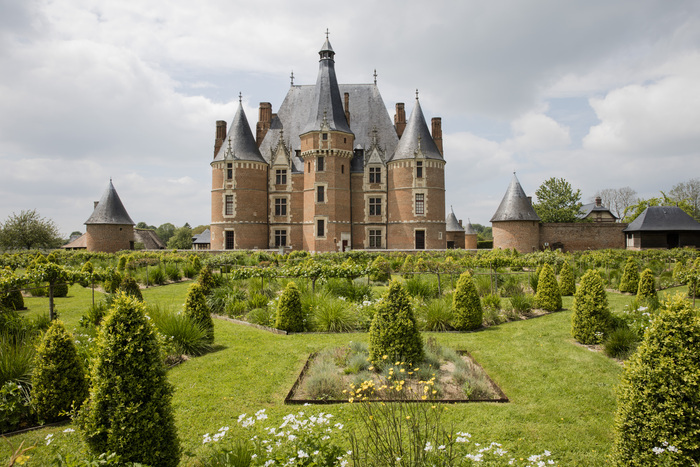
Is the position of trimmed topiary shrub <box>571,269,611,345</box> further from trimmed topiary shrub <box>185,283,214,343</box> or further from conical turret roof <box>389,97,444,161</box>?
conical turret roof <box>389,97,444,161</box>

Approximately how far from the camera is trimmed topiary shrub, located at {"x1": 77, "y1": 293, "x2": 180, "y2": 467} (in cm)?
407

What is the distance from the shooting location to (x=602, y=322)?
9.18m

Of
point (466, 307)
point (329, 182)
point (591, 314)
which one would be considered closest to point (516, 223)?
point (329, 182)

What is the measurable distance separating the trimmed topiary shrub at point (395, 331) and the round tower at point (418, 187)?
83.7ft

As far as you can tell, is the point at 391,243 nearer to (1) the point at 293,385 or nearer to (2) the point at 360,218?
(2) the point at 360,218

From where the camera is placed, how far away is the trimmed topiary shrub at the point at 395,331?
7.42 metres

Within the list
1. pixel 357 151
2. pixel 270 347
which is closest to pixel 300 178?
pixel 357 151

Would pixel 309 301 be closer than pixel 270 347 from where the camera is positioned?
No

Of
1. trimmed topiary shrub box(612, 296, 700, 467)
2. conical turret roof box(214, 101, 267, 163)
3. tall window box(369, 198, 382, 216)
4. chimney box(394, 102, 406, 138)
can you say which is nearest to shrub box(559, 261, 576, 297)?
trimmed topiary shrub box(612, 296, 700, 467)

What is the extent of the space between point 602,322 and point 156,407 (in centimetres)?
900

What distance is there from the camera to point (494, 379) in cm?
738

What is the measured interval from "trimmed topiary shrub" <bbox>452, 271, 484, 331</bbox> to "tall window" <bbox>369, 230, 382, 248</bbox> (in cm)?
2357

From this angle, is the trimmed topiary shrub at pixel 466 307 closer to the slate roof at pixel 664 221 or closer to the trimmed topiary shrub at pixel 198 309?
the trimmed topiary shrub at pixel 198 309

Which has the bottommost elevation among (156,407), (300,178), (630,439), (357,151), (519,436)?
(519,436)
